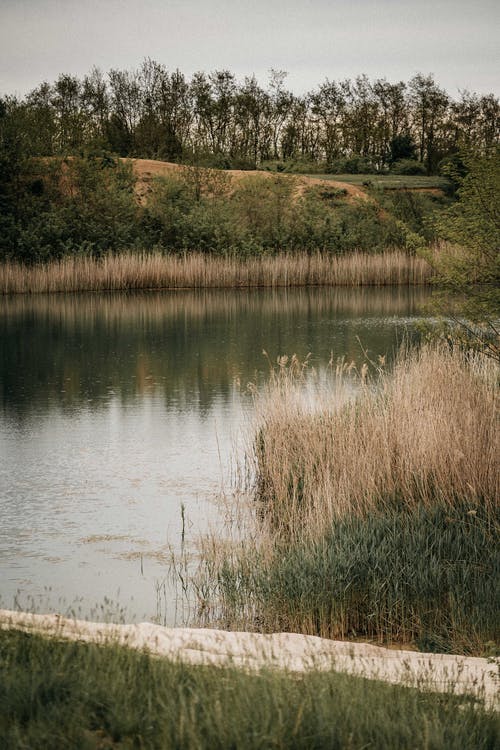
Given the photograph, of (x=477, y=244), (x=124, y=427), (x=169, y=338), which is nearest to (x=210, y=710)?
(x=477, y=244)

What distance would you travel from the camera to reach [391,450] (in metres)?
7.85

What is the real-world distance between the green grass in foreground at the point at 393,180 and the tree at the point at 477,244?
45.4 meters

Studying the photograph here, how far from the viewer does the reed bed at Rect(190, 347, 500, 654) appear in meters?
6.04

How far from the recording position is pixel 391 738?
11.0 ft

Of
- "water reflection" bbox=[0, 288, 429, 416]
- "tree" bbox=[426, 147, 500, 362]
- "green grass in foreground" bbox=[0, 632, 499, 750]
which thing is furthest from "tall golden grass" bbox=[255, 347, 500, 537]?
"water reflection" bbox=[0, 288, 429, 416]

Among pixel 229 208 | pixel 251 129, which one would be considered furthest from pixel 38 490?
pixel 251 129

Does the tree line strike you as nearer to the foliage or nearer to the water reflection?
the water reflection

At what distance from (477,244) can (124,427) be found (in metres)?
5.28

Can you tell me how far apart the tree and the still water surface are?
9.21 ft

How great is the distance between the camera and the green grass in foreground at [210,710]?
128 inches

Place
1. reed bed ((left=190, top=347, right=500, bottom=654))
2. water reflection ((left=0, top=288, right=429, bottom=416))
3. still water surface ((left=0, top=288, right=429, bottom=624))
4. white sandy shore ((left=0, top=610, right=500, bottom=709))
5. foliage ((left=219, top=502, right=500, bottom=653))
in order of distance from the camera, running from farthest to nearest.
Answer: water reflection ((left=0, top=288, right=429, bottom=416)) < still water surface ((left=0, top=288, right=429, bottom=624)) < reed bed ((left=190, top=347, right=500, bottom=654)) < foliage ((left=219, top=502, right=500, bottom=653)) < white sandy shore ((left=0, top=610, right=500, bottom=709))

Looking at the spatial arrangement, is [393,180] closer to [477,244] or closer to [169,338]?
[169,338]

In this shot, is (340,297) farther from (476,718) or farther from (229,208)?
(476,718)

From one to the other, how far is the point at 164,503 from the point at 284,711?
18.8ft
